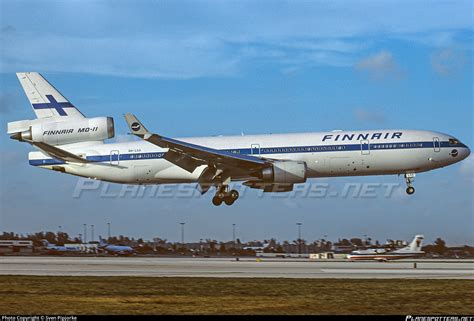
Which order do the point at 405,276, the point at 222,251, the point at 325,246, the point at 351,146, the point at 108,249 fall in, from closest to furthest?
1. the point at 405,276
2. the point at 351,146
3. the point at 108,249
4. the point at 222,251
5. the point at 325,246

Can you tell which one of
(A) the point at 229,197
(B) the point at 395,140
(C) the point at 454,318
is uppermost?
(B) the point at 395,140

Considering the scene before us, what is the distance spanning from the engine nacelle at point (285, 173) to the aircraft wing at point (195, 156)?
64 cm

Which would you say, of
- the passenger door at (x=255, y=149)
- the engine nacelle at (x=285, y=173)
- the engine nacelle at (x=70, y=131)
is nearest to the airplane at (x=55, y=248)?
the engine nacelle at (x=70, y=131)

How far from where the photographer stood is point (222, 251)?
3989 inches

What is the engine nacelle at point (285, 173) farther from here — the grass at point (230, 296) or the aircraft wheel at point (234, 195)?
the grass at point (230, 296)

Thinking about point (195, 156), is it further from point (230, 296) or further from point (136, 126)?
point (230, 296)

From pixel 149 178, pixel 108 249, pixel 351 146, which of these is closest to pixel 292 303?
pixel 351 146

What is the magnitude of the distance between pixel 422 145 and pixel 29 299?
3047 centimetres

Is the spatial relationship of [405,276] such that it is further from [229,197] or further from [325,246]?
[325,246]

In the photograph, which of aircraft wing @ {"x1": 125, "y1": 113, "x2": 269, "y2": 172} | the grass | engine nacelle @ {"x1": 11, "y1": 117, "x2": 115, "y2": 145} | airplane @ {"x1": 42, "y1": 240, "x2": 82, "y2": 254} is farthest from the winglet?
airplane @ {"x1": 42, "y1": 240, "x2": 82, "y2": 254}

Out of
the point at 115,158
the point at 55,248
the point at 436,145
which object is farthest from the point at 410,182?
the point at 55,248

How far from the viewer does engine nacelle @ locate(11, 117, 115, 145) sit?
169 feet

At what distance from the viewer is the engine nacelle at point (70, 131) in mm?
51625

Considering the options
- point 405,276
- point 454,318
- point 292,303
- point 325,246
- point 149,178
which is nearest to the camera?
point 454,318
